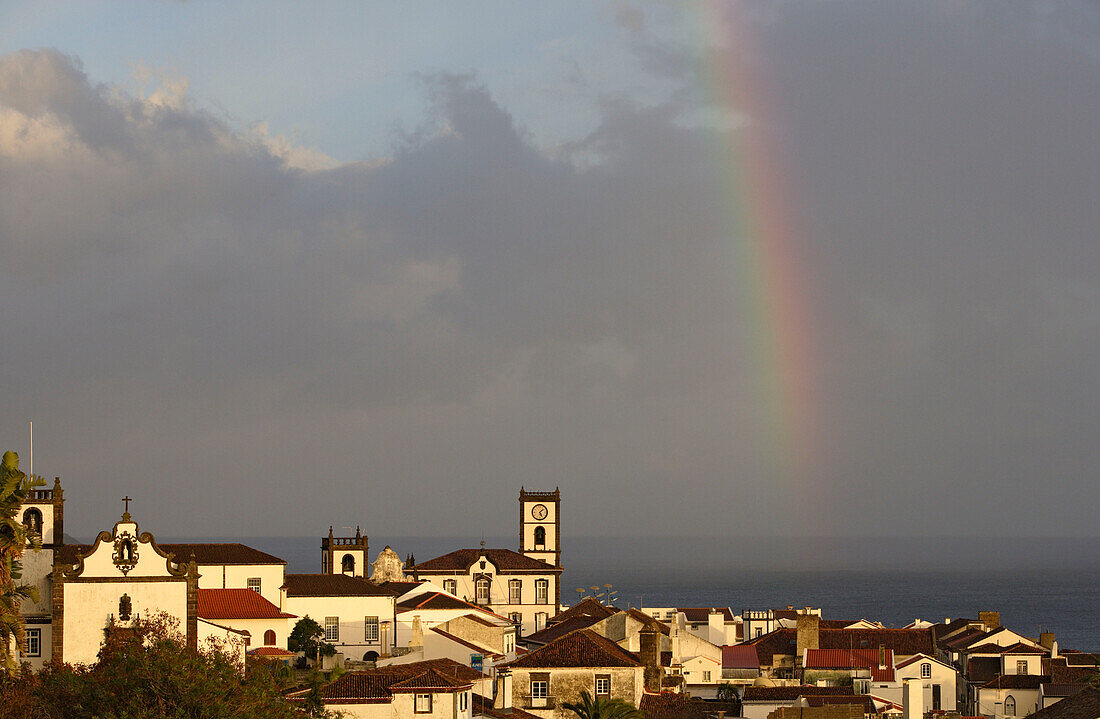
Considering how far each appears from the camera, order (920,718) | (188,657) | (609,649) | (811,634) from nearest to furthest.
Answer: (188,657) → (920,718) → (609,649) → (811,634)

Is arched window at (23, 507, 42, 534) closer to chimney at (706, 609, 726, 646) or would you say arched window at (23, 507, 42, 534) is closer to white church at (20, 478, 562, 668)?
white church at (20, 478, 562, 668)

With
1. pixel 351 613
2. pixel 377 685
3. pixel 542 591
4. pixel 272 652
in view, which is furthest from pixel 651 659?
pixel 542 591

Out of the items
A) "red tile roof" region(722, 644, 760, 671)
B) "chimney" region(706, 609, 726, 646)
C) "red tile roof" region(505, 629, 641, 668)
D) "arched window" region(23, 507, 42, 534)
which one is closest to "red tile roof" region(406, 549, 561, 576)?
"chimney" region(706, 609, 726, 646)

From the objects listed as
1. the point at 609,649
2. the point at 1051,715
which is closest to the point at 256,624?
the point at 609,649

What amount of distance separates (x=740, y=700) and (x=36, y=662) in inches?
1068

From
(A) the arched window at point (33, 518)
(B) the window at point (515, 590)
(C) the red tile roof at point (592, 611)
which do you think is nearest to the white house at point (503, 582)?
(B) the window at point (515, 590)

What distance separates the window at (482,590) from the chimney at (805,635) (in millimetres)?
24800

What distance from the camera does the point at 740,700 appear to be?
2197 inches

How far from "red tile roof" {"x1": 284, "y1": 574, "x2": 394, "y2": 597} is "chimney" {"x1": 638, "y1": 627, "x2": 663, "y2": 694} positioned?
15.7 m

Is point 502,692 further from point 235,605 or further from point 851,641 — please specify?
point 851,641

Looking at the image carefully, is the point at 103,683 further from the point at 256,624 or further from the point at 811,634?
the point at 811,634

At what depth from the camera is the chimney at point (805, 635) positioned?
7638 centimetres

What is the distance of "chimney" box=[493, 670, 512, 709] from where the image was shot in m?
49.1

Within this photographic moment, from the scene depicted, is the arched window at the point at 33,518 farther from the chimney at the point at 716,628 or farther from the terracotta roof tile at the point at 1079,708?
the chimney at the point at 716,628
